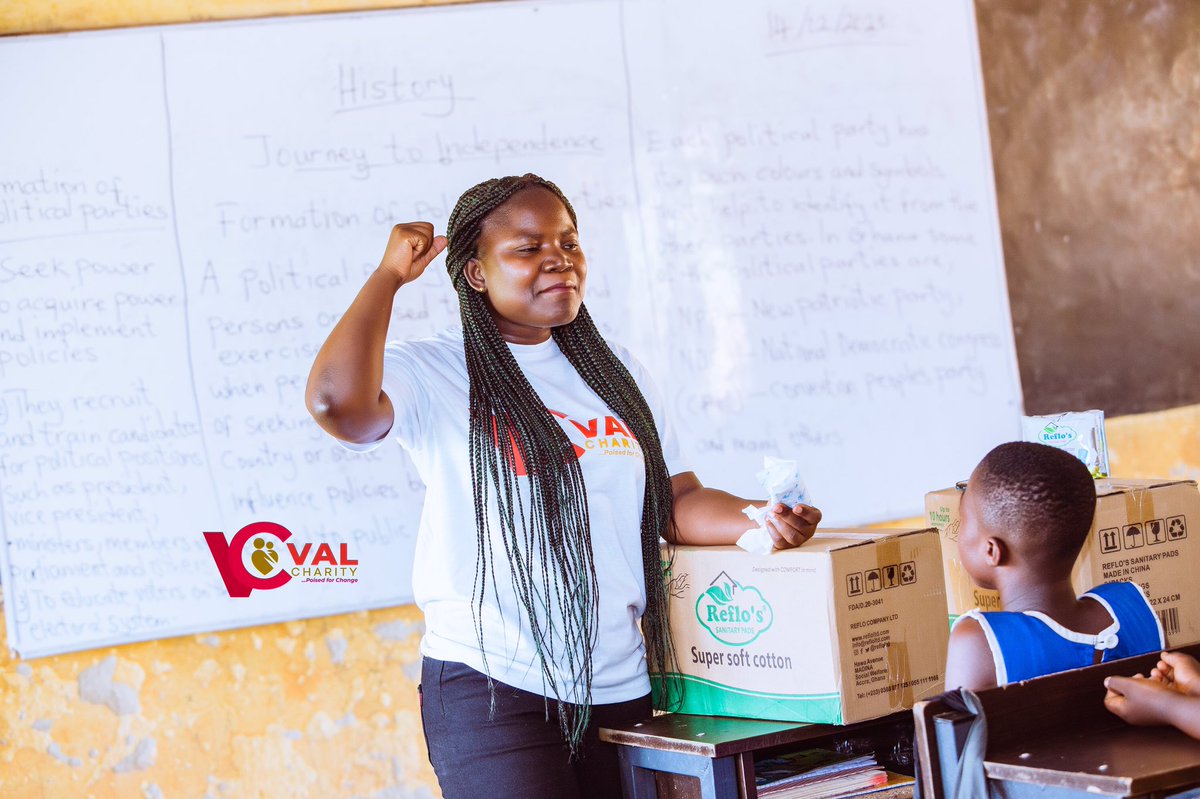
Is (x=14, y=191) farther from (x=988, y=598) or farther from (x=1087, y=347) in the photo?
(x=1087, y=347)

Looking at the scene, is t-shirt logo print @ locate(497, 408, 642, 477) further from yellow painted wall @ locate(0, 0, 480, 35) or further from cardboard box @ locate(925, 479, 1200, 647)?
yellow painted wall @ locate(0, 0, 480, 35)

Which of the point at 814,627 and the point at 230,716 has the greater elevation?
the point at 814,627

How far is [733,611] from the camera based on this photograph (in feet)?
6.20

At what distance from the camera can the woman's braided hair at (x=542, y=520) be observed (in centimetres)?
181

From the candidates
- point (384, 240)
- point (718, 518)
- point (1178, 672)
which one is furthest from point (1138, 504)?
point (384, 240)

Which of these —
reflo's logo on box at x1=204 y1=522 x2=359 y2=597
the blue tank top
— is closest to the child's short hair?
the blue tank top

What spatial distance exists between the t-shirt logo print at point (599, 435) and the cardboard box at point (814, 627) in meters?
0.20

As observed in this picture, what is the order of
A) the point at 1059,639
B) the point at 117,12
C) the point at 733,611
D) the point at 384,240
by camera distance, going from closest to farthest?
1. the point at 1059,639
2. the point at 733,611
3. the point at 117,12
4. the point at 384,240

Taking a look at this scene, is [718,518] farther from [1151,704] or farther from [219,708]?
[219,708]

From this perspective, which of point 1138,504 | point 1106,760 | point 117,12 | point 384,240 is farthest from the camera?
point 384,240

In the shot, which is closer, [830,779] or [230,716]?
[830,779]

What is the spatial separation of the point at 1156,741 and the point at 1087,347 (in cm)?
245

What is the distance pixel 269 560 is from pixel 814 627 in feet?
5.84

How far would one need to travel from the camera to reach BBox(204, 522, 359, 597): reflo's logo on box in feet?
9.91
